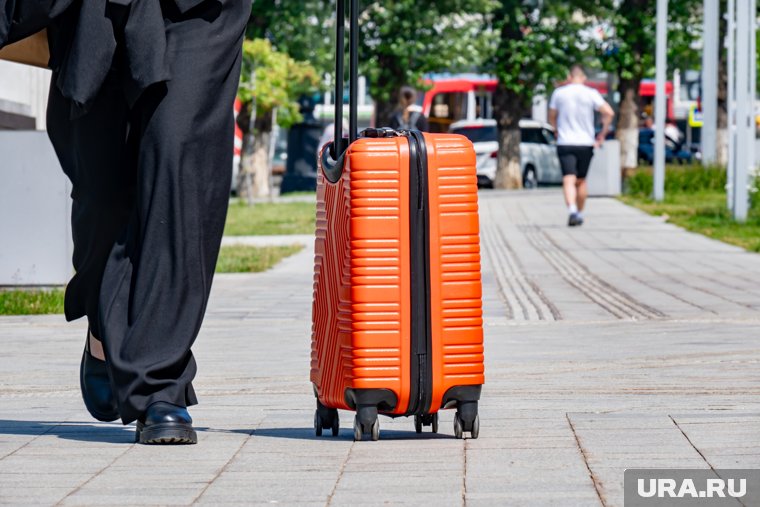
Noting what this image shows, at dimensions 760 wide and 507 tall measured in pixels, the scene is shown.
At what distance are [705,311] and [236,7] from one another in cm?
528

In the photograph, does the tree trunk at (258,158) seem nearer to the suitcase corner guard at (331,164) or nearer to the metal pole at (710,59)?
the metal pole at (710,59)

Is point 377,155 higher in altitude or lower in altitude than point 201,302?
higher

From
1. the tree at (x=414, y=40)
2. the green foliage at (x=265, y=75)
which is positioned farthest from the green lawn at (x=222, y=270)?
the tree at (x=414, y=40)

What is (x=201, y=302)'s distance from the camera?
183 inches

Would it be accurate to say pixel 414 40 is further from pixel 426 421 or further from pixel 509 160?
pixel 426 421

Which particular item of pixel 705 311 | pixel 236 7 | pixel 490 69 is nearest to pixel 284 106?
pixel 490 69

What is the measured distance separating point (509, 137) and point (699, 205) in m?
18.2

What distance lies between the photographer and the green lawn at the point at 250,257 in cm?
1311

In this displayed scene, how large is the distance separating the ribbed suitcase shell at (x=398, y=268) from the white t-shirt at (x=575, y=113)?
584 inches

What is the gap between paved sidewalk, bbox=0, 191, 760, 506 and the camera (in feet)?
12.6

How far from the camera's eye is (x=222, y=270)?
42.8 feet

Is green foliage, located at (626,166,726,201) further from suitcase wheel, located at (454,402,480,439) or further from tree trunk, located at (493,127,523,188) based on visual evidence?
suitcase wheel, located at (454,402,480,439)

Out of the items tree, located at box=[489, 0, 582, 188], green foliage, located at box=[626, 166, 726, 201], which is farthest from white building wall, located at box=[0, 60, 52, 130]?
tree, located at box=[489, 0, 582, 188]

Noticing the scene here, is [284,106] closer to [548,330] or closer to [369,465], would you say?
[548,330]
